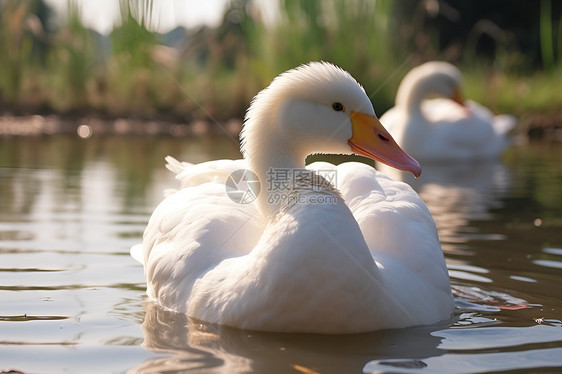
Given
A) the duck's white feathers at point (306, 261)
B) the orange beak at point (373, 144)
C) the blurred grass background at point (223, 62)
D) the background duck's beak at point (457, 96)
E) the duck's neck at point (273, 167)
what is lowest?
the duck's white feathers at point (306, 261)

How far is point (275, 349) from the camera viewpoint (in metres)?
3.90

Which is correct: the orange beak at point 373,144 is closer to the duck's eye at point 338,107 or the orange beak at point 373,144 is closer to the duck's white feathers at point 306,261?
the duck's eye at point 338,107

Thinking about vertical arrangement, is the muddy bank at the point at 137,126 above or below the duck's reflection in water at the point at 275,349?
above

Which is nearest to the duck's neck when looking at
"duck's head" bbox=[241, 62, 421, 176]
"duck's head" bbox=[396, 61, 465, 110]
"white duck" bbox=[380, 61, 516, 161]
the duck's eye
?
"duck's head" bbox=[241, 62, 421, 176]

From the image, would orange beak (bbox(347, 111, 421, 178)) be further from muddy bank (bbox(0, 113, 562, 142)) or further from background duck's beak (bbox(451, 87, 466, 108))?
muddy bank (bbox(0, 113, 562, 142))

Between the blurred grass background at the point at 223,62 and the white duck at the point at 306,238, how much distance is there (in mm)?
11555

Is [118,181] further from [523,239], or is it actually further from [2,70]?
[2,70]

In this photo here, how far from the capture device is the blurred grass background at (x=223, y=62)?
16625 mm

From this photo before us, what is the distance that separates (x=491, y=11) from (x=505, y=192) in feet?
42.8

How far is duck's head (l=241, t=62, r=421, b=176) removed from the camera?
4344 millimetres

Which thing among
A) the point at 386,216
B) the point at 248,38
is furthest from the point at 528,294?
the point at 248,38

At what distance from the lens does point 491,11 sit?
2141 cm

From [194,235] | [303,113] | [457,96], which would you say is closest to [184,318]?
[194,235]

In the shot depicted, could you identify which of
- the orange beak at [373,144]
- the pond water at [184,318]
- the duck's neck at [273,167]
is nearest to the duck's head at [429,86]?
the pond water at [184,318]
